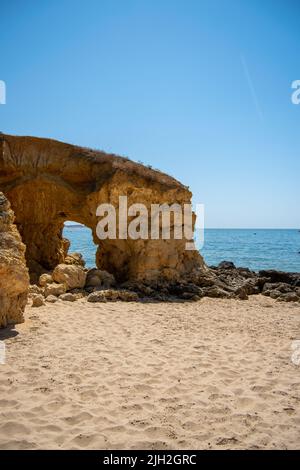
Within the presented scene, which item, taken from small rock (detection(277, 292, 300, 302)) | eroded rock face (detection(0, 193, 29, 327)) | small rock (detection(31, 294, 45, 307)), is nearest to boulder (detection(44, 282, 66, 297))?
small rock (detection(31, 294, 45, 307))

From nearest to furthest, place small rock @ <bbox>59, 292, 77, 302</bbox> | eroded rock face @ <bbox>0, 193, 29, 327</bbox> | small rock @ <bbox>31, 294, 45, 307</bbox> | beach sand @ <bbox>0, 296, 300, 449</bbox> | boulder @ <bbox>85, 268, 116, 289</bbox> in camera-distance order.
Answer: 1. beach sand @ <bbox>0, 296, 300, 449</bbox>
2. eroded rock face @ <bbox>0, 193, 29, 327</bbox>
3. small rock @ <bbox>31, 294, 45, 307</bbox>
4. small rock @ <bbox>59, 292, 77, 302</bbox>
5. boulder @ <bbox>85, 268, 116, 289</bbox>

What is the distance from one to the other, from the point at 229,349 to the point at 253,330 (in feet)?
6.00

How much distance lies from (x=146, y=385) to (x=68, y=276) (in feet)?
23.5

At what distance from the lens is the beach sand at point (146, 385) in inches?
151

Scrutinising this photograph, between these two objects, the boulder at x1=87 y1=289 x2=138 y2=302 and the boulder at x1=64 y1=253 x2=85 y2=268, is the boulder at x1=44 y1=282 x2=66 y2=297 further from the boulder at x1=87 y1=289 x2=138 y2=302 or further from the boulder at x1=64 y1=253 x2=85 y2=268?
the boulder at x1=64 y1=253 x2=85 y2=268

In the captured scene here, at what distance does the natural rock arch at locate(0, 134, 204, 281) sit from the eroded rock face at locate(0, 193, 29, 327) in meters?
6.14

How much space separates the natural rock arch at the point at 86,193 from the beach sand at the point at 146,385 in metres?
5.13

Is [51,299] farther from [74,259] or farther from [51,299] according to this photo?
[74,259]

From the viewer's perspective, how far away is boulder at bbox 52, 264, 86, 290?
454 inches

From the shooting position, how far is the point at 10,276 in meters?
7.15

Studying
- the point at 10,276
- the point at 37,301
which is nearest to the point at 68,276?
the point at 37,301

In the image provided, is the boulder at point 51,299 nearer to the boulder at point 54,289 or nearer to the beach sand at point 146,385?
the boulder at point 54,289

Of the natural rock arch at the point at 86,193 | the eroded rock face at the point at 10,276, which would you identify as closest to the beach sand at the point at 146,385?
the eroded rock face at the point at 10,276
